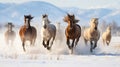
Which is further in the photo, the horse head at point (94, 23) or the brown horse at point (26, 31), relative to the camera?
the horse head at point (94, 23)

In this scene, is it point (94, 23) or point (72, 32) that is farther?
point (94, 23)

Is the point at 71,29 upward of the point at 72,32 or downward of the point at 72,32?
upward

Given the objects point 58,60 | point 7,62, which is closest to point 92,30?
point 58,60

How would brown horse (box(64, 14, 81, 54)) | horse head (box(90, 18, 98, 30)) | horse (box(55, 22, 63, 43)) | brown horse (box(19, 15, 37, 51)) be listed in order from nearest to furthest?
brown horse (box(64, 14, 81, 54)) < brown horse (box(19, 15, 37, 51)) < horse head (box(90, 18, 98, 30)) < horse (box(55, 22, 63, 43))

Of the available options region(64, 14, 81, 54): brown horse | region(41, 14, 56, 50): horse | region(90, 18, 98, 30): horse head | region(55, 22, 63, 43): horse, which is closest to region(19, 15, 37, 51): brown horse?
region(41, 14, 56, 50): horse

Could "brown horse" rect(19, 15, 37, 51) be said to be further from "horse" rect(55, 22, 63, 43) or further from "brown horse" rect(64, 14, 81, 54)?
"horse" rect(55, 22, 63, 43)

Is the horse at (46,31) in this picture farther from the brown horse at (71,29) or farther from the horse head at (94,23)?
the horse head at (94,23)

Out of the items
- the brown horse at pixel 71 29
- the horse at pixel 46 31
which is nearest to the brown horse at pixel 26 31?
the horse at pixel 46 31

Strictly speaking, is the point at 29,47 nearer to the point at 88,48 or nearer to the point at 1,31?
the point at 88,48

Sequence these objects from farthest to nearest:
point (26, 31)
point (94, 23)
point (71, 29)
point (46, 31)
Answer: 1. point (94, 23)
2. point (26, 31)
3. point (46, 31)
4. point (71, 29)

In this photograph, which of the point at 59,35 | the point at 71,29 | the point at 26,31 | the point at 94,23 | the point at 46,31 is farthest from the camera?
the point at 59,35

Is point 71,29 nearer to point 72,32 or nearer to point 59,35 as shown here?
point 72,32

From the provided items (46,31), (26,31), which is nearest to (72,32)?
(46,31)

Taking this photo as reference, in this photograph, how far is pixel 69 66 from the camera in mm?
13664
